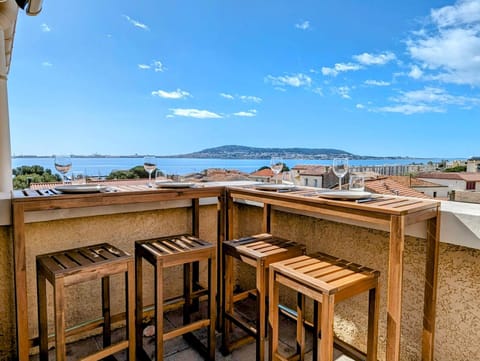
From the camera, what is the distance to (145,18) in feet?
37.5

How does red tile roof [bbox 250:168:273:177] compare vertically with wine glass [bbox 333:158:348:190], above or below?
below

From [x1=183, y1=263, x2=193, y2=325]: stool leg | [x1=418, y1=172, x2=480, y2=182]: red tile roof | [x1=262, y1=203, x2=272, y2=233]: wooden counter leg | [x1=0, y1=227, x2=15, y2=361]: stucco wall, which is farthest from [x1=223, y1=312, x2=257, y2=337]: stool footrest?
[x1=418, y1=172, x2=480, y2=182]: red tile roof

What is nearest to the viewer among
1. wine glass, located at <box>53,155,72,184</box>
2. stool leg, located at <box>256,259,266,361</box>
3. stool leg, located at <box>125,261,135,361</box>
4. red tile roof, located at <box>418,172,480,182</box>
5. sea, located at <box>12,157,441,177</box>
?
stool leg, located at <box>125,261,135,361</box>

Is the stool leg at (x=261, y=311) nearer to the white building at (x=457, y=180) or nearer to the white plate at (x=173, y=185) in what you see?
the white plate at (x=173, y=185)

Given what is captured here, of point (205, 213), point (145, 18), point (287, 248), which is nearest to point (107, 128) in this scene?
point (145, 18)

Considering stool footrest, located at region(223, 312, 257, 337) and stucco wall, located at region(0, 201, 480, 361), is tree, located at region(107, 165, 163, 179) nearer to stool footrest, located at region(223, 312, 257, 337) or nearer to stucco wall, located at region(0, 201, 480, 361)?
stucco wall, located at region(0, 201, 480, 361)

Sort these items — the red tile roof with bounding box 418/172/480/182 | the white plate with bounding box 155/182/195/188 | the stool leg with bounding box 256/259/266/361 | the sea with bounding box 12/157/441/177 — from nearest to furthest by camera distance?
the stool leg with bounding box 256/259/266/361 → the sea with bounding box 12/157/441/177 → the white plate with bounding box 155/182/195/188 → the red tile roof with bounding box 418/172/480/182

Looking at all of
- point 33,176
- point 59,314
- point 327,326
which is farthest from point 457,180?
point 33,176

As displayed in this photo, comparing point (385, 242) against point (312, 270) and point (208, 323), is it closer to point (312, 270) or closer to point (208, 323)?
point (312, 270)

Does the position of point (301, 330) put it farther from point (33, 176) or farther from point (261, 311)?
point (33, 176)

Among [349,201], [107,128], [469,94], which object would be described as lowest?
[349,201]

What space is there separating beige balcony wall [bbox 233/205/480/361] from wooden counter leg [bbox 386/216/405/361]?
375 millimetres

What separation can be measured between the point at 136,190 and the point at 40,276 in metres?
0.66

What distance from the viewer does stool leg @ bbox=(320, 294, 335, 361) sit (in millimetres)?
1255
